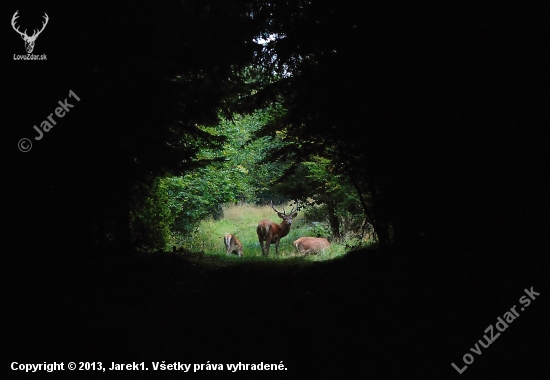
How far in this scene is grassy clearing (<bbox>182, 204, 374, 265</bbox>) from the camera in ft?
35.2

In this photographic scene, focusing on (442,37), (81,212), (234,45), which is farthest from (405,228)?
(81,212)

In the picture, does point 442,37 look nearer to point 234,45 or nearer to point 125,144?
point 234,45

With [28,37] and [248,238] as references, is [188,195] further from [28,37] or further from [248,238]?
[28,37]

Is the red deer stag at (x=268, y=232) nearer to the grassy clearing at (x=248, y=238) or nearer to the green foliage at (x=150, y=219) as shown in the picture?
the grassy clearing at (x=248, y=238)

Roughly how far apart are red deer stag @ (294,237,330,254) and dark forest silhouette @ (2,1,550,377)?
6.12m

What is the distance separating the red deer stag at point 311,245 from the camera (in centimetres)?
1227

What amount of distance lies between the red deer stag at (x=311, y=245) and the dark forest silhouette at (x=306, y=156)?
6123mm

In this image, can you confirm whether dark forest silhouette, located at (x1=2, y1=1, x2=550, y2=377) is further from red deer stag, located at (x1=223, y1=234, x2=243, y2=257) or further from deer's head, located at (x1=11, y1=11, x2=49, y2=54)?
red deer stag, located at (x1=223, y1=234, x2=243, y2=257)

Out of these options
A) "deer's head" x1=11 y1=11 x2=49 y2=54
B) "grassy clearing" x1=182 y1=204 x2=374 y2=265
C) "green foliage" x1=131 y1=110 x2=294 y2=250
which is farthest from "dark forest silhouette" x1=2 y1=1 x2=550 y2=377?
"grassy clearing" x1=182 y1=204 x2=374 y2=265

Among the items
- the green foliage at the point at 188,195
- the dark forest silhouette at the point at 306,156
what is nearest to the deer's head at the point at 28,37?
the dark forest silhouette at the point at 306,156

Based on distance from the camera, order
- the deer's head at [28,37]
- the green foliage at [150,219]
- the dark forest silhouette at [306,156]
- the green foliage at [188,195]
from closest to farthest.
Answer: the dark forest silhouette at [306,156], the deer's head at [28,37], the green foliage at [150,219], the green foliage at [188,195]

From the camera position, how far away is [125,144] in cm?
516

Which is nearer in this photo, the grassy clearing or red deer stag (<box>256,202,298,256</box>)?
the grassy clearing

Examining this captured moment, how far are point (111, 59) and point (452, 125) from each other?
4604 mm
